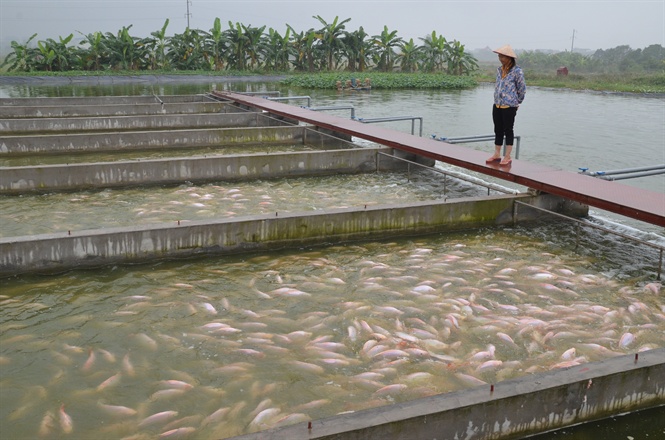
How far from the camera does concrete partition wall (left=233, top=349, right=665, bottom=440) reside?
3.25 m

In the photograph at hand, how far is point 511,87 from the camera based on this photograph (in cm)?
784

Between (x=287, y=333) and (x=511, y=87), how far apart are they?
4649mm

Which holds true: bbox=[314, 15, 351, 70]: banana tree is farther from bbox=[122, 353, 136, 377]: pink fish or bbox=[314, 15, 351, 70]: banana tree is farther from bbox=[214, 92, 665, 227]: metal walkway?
bbox=[122, 353, 136, 377]: pink fish

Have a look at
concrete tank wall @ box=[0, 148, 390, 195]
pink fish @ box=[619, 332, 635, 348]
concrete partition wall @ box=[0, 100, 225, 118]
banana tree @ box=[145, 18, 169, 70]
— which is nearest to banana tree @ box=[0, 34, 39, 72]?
banana tree @ box=[145, 18, 169, 70]

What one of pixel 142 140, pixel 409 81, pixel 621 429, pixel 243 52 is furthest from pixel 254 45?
pixel 621 429

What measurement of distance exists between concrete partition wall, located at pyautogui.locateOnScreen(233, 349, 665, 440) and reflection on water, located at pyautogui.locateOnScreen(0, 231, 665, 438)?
64 centimetres

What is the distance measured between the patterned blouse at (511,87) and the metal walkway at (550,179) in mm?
1002

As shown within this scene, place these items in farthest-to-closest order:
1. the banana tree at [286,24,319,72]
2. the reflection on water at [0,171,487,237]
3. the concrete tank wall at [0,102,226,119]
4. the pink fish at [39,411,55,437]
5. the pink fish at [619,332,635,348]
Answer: the banana tree at [286,24,319,72]
the concrete tank wall at [0,102,226,119]
the reflection on water at [0,171,487,237]
the pink fish at [619,332,635,348]
the pink fish at [39,411,55,437]

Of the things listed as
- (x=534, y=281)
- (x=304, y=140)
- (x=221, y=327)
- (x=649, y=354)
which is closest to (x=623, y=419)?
(x=649, y=354)

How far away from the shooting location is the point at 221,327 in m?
5.07

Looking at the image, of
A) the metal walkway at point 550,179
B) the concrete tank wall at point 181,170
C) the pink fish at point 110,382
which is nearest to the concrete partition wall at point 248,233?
the metal walkway at point 550,179

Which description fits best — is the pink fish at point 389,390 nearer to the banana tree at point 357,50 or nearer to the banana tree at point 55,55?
the banana tree at point 55,55

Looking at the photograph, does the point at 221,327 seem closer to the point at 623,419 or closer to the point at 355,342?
the point at 355,342

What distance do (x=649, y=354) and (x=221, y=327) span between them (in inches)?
125
